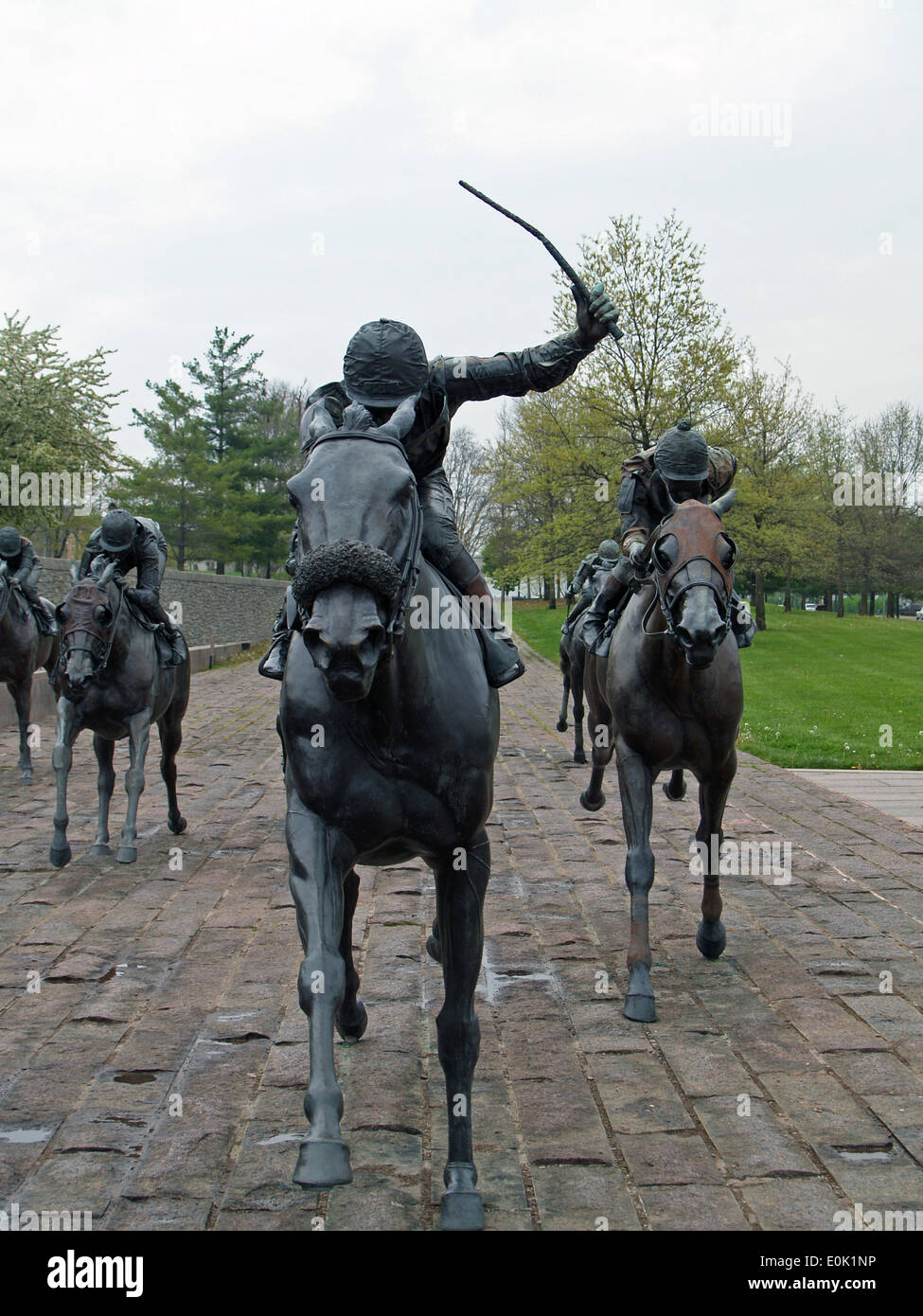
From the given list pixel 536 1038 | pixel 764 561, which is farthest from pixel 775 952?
pixel 764 561

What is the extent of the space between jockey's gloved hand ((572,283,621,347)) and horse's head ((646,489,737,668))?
5.15 feet

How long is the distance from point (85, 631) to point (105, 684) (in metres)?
0.46

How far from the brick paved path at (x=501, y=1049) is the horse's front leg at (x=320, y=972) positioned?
49 cm

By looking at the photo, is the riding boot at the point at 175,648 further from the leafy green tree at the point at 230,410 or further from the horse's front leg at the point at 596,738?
the leafy green tree at the point at 230,410

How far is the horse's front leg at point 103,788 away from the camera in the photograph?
8.96 metres

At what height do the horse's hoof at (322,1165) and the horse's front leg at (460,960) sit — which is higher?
the horse's front leg at (460,960)

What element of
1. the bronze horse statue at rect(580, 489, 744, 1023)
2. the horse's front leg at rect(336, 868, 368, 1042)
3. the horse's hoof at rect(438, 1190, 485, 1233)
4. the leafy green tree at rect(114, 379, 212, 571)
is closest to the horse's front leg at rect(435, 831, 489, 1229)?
the horse's hoof at rect(438, 1190, 485, 1233)

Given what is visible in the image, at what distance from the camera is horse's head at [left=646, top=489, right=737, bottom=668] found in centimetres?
526

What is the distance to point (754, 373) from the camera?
4528 cm

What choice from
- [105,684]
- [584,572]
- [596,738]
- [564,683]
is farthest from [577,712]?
[105,684]

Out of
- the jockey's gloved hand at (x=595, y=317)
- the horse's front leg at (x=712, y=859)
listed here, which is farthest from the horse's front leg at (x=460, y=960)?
the horse's front leg at (x=712, y=859)

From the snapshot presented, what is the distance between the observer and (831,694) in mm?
23250

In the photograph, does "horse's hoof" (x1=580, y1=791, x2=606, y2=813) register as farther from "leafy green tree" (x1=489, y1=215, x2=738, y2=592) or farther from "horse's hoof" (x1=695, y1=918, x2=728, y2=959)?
"leafy green tree" (x1=489, y1=215, x2=738, y2=592)
